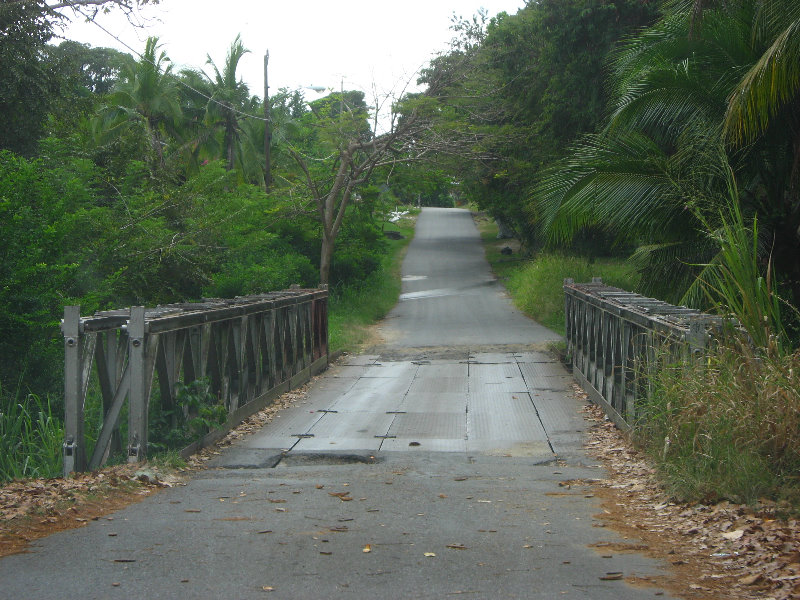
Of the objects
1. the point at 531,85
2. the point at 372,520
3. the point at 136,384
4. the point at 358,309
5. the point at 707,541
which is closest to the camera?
the point at 707,541

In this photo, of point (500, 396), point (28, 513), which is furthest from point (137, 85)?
point (28, 513)

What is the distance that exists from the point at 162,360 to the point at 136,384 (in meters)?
0.59

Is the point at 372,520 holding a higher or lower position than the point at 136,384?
lower

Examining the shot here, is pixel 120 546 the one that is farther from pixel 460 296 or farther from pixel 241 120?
pixel 241 120

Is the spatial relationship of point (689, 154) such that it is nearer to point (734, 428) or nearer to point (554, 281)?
point (734, 428)

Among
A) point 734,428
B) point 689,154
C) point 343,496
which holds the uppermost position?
point 689,154

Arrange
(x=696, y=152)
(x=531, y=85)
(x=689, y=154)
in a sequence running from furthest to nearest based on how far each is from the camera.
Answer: (x=531, y=85)
(x=689, y=154)
(x=696, y=152)

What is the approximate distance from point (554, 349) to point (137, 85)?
25.8 m

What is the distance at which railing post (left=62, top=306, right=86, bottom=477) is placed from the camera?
6.86m

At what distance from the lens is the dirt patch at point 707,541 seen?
4.20 metres

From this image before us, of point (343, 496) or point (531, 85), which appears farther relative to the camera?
point (531, 85)

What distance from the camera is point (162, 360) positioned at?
789 cm

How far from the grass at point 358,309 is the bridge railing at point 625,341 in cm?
652

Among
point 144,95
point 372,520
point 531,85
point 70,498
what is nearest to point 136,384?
point 70,498
